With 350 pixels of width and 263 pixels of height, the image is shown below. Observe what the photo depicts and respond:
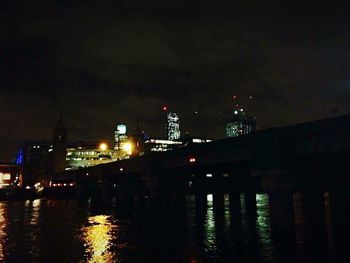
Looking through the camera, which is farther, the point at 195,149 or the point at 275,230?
the point at 195,149

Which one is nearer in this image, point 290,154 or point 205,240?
point 205,240

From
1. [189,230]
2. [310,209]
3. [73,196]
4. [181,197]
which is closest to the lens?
[310,209]

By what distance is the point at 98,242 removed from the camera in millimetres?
35031

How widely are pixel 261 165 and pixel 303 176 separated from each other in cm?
426

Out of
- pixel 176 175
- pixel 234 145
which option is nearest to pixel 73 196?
pixel 176 175

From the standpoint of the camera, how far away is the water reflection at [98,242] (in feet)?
92.1

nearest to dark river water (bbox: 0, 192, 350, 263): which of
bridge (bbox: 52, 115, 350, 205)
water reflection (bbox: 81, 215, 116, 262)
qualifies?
water reflection (bbox: 81, 215, 116, 262)

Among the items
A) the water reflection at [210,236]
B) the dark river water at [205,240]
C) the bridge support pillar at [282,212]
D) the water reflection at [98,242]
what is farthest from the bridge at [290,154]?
the water reflection at [98,242]

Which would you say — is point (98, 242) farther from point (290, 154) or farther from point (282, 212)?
point (290, 154)

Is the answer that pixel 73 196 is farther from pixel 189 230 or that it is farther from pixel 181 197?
pixel 189 230

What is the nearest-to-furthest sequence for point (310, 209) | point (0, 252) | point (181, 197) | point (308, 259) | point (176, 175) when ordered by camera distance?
point (308, 259)
point (0, 252)
point (310, 209)
point (181, 197)
point (176, 175)

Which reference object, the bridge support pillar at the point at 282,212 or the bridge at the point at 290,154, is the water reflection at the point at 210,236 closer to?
the bridge support pillar at the point at 282,212

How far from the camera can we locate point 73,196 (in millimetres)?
148500

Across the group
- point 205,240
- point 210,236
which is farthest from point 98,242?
point 210,236
